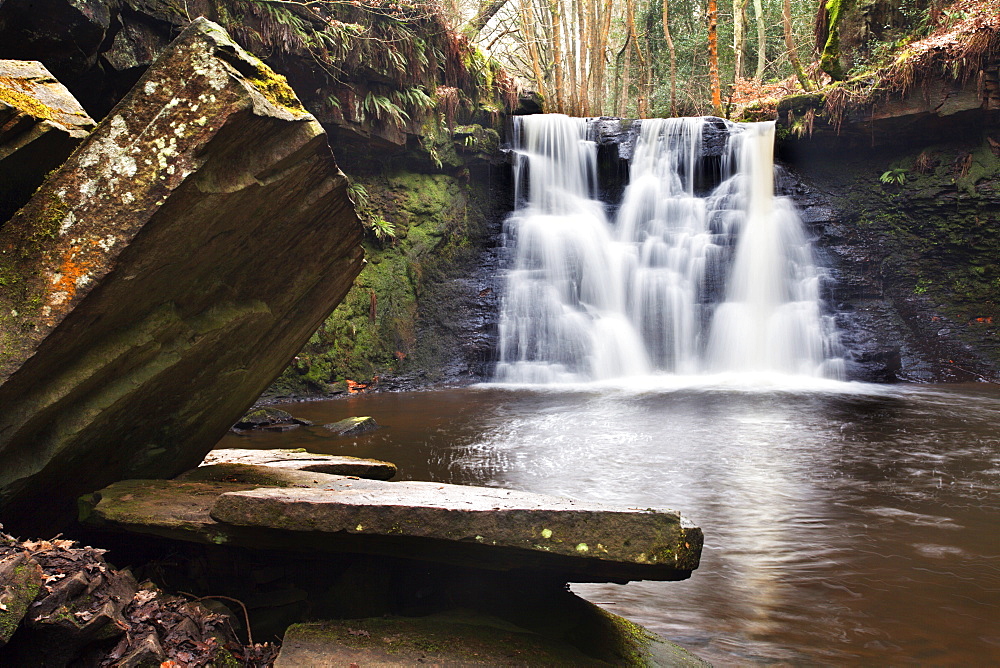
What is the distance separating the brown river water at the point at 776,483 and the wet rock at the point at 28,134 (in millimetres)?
3016

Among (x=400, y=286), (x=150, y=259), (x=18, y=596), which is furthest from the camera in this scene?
(x=400, y=286)

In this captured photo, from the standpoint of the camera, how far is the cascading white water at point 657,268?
1252 centimetres

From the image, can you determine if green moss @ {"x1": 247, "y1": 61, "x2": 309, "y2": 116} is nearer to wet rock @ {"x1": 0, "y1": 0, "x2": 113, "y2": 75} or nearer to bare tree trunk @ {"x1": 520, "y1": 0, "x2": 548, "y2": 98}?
wet rock @ {"x1": 0, "y1": 0, "x2": 113, "y2": 75}

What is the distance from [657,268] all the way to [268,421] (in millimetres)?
8576

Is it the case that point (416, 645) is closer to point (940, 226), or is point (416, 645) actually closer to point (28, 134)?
point (28, 134)

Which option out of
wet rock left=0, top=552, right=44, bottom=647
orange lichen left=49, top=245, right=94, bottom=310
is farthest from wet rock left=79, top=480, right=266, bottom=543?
orange lichen left=49, top=245, right=94, bottom=310

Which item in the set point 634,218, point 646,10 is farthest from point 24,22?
point 646,10

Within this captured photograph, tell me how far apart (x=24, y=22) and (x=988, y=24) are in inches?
557

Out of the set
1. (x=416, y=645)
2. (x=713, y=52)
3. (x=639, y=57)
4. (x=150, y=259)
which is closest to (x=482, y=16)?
(x=713, y=52)

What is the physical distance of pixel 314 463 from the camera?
14.2ft

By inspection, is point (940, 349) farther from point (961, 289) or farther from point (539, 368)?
point (539, 368)

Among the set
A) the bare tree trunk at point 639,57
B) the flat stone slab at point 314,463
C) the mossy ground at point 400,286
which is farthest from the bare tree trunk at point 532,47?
the flat stone slab at point 314,463

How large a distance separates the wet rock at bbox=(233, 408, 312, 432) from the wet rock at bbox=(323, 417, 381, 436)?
0.51m

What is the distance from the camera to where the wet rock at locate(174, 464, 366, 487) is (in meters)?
3.38
